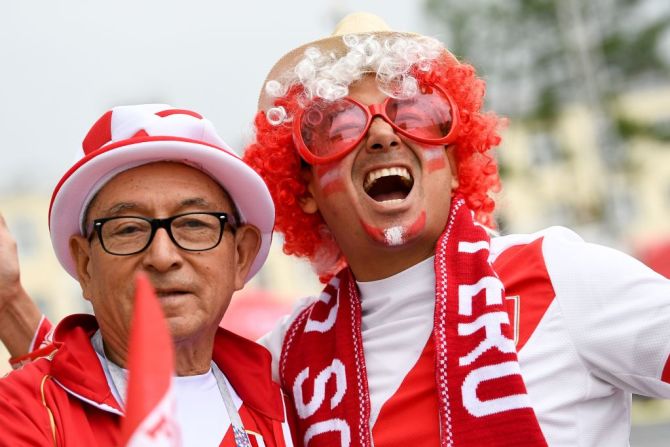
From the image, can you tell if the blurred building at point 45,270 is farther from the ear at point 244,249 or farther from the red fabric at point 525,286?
the red fabric at point 525,286

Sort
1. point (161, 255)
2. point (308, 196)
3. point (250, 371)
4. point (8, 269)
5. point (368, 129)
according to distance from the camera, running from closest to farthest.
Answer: point (161, 255), point (250, 371), point (368, 129), point (8, 269), point (308, 196)

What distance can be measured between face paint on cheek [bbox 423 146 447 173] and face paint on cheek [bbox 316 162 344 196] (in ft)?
0.98

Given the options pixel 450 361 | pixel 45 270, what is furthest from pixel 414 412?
pixel 45 270

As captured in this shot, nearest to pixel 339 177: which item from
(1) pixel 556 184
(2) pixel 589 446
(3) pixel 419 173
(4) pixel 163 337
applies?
(3) pixel 419 173

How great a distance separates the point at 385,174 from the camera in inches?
126

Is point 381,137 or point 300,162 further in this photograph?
point 300,162

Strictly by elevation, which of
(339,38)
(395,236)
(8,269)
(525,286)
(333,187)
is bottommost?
(525,286)

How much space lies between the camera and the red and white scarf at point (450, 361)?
2.78 metres

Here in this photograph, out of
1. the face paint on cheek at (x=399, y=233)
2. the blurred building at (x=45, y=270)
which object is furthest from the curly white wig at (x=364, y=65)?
the blurred building at (x=45, y=270)

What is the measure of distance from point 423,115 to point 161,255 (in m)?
1.09

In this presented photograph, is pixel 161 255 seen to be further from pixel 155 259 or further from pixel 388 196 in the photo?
pixel 388 196

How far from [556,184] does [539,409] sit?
29447mm

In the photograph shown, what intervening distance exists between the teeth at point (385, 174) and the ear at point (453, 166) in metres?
0.25

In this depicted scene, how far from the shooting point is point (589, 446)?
2.85 metres
